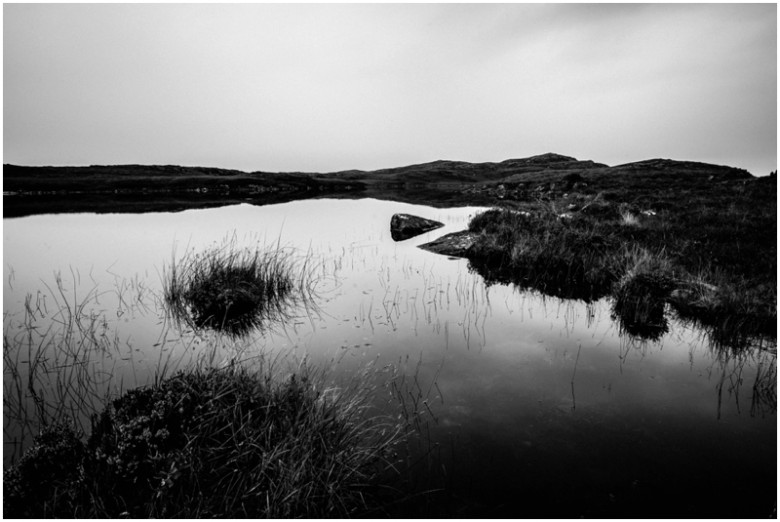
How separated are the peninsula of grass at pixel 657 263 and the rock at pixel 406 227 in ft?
9.88

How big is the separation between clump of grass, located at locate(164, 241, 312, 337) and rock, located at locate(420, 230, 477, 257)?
6.45 m

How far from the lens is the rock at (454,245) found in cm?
1549

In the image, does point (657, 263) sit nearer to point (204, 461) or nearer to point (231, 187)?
point (204, 461)

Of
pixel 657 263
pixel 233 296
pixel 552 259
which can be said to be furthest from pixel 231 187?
pixel 657 263

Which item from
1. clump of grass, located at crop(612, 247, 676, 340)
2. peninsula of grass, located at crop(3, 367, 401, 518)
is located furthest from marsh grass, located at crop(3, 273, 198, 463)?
clump of grass, located at crop(612, 247, 676, 340)

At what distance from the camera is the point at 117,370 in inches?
240

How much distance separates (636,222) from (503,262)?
7.97m

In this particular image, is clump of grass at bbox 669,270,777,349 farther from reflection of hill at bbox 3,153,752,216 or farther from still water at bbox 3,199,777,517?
reflection of hill at bbox 3,153,752,216

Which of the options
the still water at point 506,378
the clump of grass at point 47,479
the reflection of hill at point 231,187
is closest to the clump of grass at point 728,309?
the still water at point 506,378

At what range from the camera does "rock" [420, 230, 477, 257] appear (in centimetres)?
1549

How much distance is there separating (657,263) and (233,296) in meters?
10.6

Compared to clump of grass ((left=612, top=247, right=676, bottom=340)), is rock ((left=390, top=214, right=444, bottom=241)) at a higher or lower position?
higher

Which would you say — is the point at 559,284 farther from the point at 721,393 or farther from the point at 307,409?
the point at 307,409

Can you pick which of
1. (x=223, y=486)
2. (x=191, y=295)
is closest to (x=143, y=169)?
(x=191, y=295)
